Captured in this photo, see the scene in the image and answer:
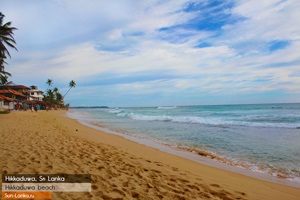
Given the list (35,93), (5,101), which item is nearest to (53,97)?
(35,93)

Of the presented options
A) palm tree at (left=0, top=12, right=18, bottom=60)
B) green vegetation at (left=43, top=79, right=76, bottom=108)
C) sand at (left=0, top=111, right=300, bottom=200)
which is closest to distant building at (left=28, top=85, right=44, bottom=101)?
green vegetation at (left=43, top=79, right=76, bottom=108)

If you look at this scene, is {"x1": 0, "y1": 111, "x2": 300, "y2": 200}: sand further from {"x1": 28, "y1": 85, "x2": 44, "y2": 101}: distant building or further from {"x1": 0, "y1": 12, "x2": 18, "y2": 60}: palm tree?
{"x1": 28, "y1": 85, "x2": 44, "y2": 101}: distant building

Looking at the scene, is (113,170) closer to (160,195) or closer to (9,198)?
(160,195)

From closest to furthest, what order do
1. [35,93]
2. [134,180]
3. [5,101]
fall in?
[134,180] < [5,101] < [35,93]

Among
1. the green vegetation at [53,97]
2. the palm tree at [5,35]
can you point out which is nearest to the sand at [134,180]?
the palm tree at [5,35]

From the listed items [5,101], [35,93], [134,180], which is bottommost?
[134,180]

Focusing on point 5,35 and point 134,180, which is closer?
point 134,180

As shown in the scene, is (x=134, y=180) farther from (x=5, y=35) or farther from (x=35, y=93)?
(x=35, y=93)

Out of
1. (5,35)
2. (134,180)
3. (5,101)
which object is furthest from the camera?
(5,101)

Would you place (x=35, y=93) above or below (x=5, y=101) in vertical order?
above

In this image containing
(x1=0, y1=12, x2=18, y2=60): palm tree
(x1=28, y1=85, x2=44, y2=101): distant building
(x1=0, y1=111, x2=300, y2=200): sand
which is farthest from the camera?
(x1=28, y1=85, x2=44, y2=101): distant building

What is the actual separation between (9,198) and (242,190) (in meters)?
4.64

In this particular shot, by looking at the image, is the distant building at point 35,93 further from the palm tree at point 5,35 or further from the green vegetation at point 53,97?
the palm tree at point 5,35

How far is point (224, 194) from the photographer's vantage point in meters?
4.07
